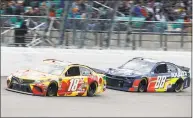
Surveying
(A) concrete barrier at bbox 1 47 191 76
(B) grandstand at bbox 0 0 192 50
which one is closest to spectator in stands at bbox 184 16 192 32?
(B) grandstand at bbox 0 0 192 50

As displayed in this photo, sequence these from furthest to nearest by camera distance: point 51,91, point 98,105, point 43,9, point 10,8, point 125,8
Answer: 1. point 125,8
2. point 43,9
3. point 10,8
4. point 51,91
5. point 98,105

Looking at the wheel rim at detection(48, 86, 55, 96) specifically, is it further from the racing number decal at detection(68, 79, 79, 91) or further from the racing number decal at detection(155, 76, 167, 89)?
the racing number decal at detection(155, 76, 167, 89)

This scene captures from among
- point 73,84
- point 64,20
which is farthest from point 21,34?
point 73,84

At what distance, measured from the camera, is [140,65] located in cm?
1997

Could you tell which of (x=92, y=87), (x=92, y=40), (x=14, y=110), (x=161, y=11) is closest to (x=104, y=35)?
(x=92, y=40)

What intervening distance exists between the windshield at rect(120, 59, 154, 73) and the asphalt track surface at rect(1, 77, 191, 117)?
53.1 inches

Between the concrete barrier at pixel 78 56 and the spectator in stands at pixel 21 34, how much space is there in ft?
0.79

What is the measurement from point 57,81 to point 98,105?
1591 millimetres

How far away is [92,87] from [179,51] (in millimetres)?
7268

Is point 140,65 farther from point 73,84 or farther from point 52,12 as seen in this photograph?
point 73,84

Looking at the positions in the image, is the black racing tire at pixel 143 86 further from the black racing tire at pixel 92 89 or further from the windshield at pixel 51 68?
the windshield at pixel 51 68

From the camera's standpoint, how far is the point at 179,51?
23031 millimetres

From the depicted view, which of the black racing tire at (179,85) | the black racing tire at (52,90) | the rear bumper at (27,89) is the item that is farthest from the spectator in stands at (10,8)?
the black racing tire at (179,85)

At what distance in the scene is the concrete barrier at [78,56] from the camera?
20.2 metres
